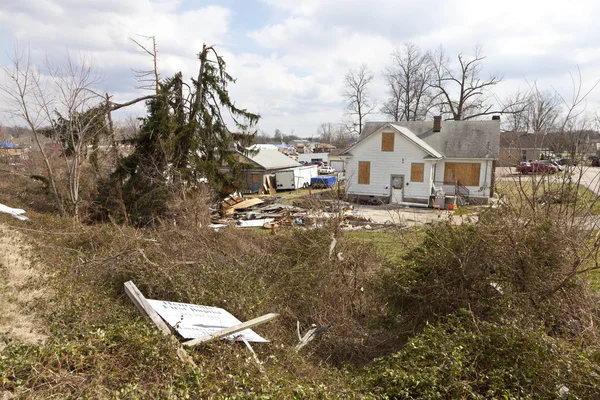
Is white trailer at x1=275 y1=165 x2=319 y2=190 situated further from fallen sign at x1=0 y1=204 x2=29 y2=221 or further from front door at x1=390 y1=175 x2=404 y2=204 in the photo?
fallen sign at x1=0 y1=204 x2=29 y2=221

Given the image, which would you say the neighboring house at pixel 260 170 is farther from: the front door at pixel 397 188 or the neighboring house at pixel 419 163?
the front door at pixel 397 188

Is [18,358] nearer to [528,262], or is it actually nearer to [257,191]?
[528,262]

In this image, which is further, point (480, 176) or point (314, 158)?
point (314, 158)

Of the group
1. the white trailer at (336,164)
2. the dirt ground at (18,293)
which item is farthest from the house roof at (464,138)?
the white trailer at (336,164)

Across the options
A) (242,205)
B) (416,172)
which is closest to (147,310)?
(242,205)

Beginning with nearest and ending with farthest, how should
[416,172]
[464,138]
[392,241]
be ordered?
[392,241] → [416,172] → [464,138]

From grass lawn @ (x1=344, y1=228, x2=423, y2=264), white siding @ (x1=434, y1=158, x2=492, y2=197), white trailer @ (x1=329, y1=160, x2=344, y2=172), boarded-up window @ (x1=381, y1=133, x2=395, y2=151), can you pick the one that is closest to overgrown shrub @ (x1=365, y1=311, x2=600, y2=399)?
grass lawn @ (x1=344, y1=228, x2=423, y2=264)

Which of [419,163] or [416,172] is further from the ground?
[419,163]

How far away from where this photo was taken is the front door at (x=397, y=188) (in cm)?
2347

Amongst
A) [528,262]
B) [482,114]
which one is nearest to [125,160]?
[528,262]

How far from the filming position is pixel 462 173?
2386 centimetres

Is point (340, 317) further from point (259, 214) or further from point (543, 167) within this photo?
point (259, 214)

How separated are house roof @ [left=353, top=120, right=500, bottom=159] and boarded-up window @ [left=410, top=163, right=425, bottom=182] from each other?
8.23 ft

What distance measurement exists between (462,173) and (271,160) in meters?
15.7
